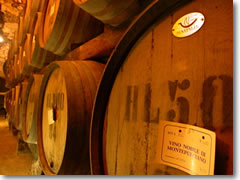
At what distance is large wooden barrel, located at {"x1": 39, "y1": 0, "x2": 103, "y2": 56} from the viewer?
1362mm

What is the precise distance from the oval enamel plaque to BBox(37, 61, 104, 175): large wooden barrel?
2.06 ft

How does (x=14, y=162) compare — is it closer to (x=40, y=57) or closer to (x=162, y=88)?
(x=40, y=57)

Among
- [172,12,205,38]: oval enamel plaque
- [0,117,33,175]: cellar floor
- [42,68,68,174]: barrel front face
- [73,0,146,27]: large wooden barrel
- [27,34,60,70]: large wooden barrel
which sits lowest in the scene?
[0,117,33,175]: cellar floor

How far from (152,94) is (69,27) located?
1152mm

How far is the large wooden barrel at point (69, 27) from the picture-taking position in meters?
1.36

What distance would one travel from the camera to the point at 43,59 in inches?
95.2

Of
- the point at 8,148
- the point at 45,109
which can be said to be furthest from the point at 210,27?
the point at 8,148

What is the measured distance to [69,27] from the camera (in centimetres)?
143

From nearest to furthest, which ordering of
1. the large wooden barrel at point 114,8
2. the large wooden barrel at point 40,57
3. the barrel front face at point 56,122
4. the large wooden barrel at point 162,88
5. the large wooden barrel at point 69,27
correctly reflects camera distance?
the large wooden barrel at point 162,88, the large wooden barrel at point 114,8, the barrel front face at point 56,122, the large wooden barrel at point 69,27, the large wooden barrel at point 40,57

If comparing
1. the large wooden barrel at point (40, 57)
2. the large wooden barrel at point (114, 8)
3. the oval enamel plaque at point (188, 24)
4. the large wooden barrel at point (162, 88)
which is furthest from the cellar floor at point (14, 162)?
the oval enamel plaque at point (188, 24)

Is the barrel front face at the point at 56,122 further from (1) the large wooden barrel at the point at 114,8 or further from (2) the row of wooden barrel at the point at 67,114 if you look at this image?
(1) the large wooden barrel at the point at 114,8

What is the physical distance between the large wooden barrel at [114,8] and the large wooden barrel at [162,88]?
27 cm

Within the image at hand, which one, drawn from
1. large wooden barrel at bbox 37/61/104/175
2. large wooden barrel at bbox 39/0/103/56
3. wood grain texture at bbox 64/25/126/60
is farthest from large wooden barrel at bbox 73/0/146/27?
large wooden barrel at bbox 39/0/103/56

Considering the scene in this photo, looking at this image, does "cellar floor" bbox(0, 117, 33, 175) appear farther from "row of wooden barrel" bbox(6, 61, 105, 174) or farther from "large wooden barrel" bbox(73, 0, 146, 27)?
"large wooden barrel" bbox(73, 0, 146, 27)
